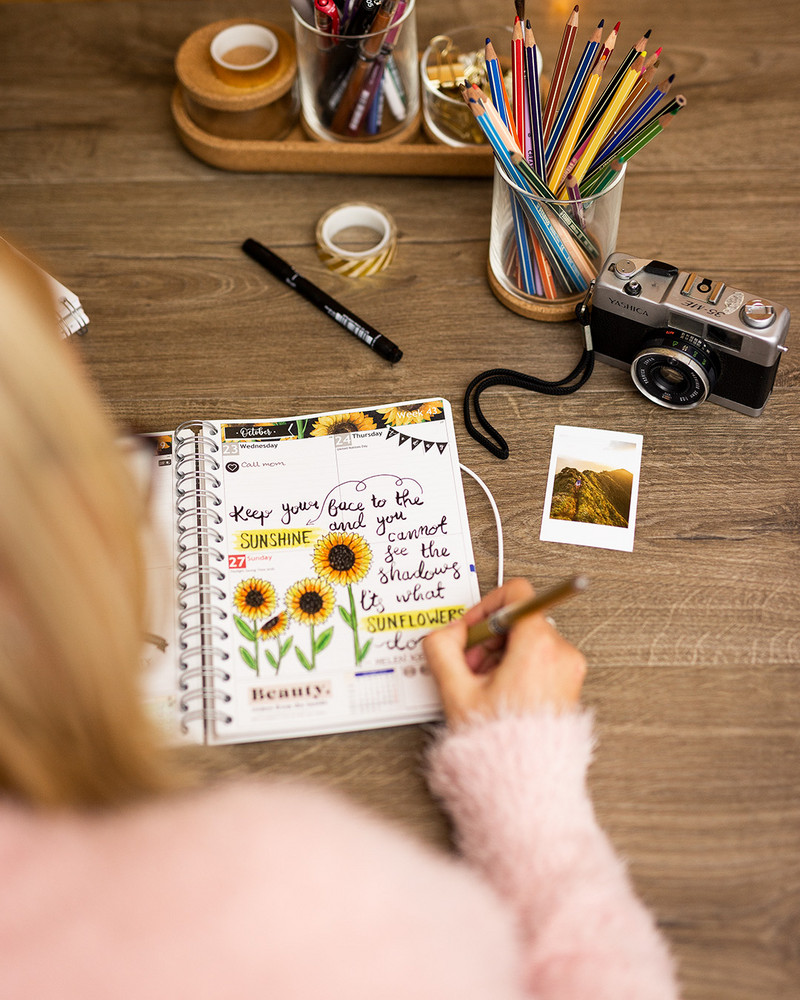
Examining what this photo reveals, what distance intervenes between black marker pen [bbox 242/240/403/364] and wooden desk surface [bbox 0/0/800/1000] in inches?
0.5

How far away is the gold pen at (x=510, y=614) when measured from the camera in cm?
57

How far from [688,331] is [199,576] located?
49 centimetres

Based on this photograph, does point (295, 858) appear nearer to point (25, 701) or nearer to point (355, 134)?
point (25, 701)

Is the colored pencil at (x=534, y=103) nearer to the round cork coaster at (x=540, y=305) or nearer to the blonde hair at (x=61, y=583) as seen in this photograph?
the round cork coaster at (x=540, y=305)

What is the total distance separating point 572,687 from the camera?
2.11 feet

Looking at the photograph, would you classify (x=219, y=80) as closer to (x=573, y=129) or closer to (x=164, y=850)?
(x=573, y=129)

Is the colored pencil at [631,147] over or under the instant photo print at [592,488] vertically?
over

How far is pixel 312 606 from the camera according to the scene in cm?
72

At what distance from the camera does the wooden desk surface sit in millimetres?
641

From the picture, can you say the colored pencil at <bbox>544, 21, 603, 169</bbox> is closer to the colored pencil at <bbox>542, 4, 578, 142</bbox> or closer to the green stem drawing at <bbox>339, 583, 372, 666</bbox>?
the colored pencil at <bbox>542, 4, 578, 142</bbox>

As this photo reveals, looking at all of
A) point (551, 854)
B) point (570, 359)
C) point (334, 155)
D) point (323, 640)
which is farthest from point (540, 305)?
point (551, 854)

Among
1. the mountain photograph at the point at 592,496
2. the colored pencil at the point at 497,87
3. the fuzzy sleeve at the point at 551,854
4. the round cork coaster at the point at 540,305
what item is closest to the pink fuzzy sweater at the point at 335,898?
the fuzzy sleeve at the point at 551,854

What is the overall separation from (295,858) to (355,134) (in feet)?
2.58

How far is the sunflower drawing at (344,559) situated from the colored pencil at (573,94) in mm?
403
